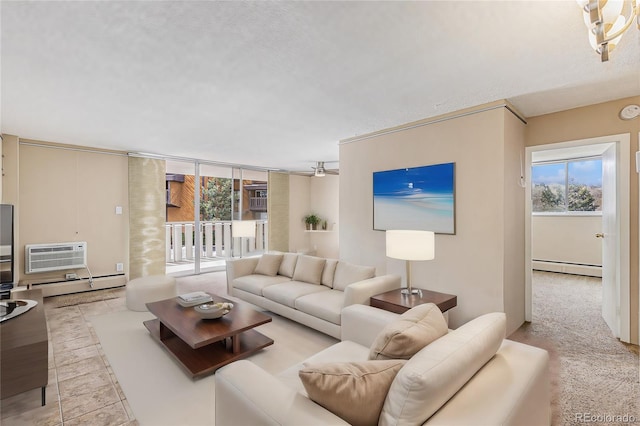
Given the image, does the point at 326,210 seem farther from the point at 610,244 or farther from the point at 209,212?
the point at 610,244

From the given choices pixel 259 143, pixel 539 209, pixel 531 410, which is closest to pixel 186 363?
pixel 531 410

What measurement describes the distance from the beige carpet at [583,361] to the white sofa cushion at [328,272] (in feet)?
6.46

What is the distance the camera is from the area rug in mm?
1878

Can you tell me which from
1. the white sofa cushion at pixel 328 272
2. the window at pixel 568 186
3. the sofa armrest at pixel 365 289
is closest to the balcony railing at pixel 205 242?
the white sofa cushion at pixel 328 272

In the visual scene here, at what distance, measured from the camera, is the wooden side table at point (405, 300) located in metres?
2.51

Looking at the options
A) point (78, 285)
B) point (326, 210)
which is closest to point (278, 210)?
point (326, 210)

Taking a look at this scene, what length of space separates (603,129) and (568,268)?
409 centimetres

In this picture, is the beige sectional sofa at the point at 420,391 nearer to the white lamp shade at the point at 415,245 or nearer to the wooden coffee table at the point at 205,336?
the wooden coffee table at the point at 205,336

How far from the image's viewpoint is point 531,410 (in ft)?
4.16

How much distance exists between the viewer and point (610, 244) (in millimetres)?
3162

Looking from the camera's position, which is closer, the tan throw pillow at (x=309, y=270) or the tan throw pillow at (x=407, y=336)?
the tan throw pillow at (x=407, y=336)

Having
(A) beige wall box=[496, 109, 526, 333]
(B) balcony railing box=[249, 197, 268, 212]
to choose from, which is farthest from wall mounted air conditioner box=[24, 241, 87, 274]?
(A) beige wall box=[496, 109, 526, 333]

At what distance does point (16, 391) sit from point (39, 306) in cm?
109

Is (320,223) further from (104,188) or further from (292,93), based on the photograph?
(292,93)
